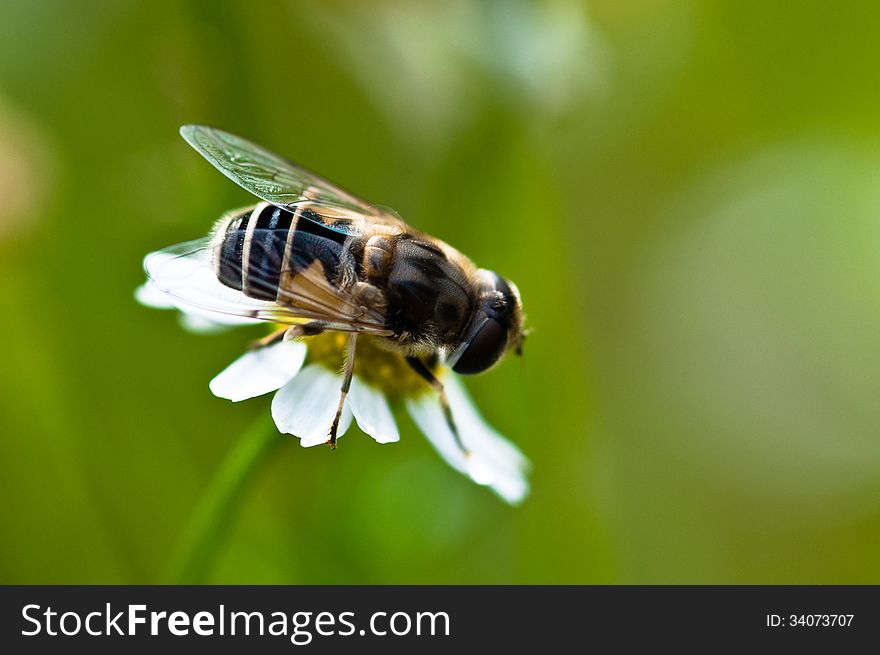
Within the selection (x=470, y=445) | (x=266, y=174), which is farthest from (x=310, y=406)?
(x=266, y=174)

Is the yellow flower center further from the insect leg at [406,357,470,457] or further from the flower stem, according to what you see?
the flower stem

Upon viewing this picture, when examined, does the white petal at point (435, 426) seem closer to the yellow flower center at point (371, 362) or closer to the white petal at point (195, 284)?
the yellow flower center at point (371, 362)

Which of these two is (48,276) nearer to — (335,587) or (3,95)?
(3,95)

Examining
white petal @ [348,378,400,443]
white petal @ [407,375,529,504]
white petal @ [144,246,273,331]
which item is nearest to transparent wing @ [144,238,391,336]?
white petal @ [144,246,273,331]

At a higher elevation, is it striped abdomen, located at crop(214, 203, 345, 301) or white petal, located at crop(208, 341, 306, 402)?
striped abdomen, located at crop(214, 203, 345, 301)

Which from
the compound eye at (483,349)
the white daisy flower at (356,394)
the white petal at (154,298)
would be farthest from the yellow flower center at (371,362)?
the white petal at (154,298)

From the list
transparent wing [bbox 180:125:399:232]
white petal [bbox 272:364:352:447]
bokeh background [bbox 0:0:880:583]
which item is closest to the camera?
white petal [bbox 272:364:352:447]
